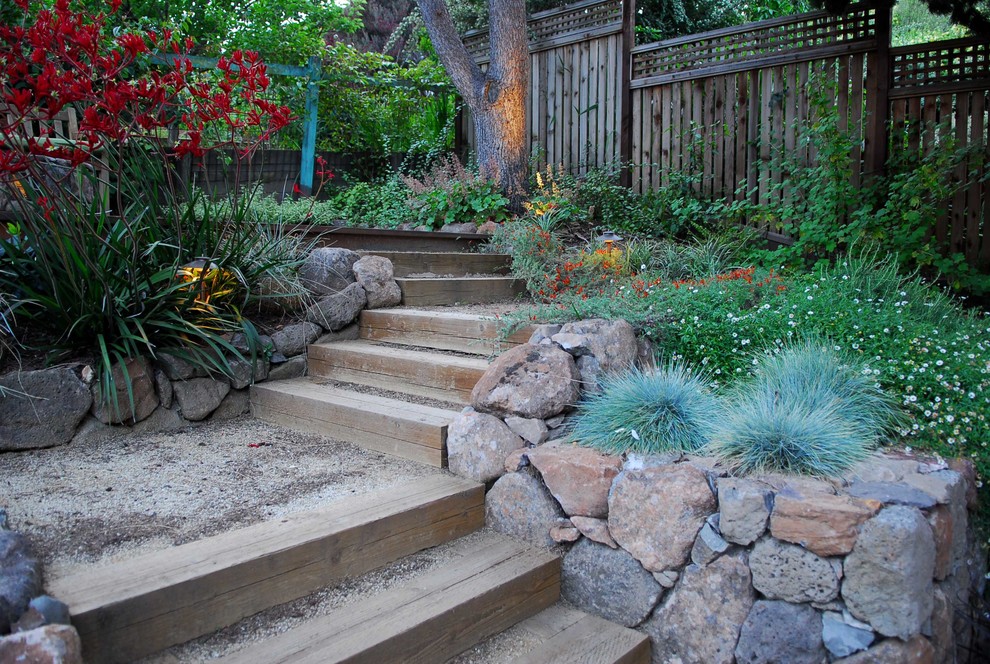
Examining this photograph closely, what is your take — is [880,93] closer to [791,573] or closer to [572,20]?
[572,20]

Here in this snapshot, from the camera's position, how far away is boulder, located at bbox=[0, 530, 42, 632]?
162 centimetres

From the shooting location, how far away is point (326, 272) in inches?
163

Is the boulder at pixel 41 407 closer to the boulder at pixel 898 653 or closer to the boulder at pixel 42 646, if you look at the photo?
the boulder at pixel 42 646

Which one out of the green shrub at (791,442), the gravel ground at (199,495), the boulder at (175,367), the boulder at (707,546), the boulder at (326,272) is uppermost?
the boulder at (326,272)

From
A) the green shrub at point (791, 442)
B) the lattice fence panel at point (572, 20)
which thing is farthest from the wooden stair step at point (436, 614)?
the lattice fence panel at point (572, 20)

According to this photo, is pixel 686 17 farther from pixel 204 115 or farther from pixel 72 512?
pixel 72 512

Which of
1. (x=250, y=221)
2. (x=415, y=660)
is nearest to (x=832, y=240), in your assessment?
(x=250, y=221)

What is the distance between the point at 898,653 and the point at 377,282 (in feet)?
10.1

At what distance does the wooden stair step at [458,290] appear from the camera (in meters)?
4.37

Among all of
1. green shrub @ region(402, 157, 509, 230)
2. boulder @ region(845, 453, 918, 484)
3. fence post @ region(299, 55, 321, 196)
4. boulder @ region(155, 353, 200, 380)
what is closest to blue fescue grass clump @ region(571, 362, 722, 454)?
boulder @ region(845, 453, 918, 484)

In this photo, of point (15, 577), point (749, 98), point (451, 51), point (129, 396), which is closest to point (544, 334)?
point (129, 396)

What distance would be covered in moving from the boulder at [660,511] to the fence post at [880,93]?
3.63 metres

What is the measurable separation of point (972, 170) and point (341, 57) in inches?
242

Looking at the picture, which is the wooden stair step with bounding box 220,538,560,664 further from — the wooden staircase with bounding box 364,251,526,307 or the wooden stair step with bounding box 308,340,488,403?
the wooden staircase with bounding box 364,251,526,307
